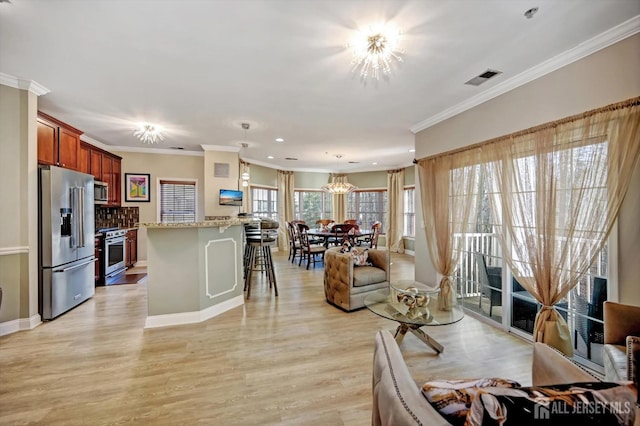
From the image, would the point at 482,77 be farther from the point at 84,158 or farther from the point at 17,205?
the point at 84,158

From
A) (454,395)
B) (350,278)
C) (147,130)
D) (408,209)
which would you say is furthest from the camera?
(408,209)

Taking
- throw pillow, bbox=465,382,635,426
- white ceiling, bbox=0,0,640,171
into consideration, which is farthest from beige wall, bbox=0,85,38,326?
throw pillow, bbox=465,382,635,426

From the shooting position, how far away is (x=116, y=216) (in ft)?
19.7

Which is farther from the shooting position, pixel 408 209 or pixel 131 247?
pixel 408 209

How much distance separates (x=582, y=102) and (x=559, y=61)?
45 cm

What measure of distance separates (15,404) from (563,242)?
4.50m

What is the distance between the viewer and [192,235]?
3.27 m

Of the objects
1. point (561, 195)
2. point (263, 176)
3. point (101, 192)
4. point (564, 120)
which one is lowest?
point (561, 195)

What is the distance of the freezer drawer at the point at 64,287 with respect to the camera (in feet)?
10.8

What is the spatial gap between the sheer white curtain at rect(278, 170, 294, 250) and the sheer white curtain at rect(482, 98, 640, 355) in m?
6.55

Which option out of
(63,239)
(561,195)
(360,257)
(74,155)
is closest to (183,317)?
(63,239)

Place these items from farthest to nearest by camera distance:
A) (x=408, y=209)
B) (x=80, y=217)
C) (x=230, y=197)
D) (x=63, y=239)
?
(x=408, y=209)
(x=230, y=197)
(x=80, y=217)
(x=63, y=239)

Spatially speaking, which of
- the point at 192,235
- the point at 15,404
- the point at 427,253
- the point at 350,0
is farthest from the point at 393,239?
the point at 15,404

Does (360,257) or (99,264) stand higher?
(360,257)
